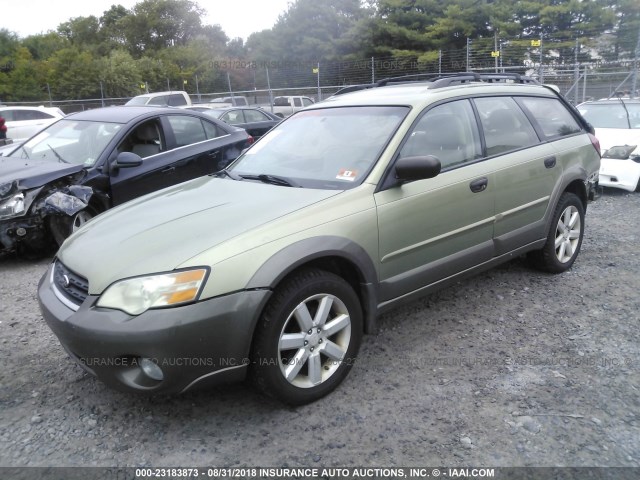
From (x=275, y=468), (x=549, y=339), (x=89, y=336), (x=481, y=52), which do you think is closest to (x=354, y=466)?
(x=275, y=468)

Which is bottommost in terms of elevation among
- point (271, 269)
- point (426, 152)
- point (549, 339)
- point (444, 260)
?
point (549, 339)

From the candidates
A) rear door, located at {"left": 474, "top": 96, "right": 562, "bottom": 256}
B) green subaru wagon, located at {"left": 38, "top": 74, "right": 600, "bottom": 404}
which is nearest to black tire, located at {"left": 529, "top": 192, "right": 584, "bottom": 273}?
green subaru wagon, located at {"left": 38, "top": 74, "right": 600, "bottom": 404}

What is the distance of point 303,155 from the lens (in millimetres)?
3613

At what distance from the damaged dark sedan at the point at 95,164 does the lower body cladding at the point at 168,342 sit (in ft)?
10.0

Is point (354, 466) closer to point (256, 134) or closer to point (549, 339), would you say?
point (549, 339)

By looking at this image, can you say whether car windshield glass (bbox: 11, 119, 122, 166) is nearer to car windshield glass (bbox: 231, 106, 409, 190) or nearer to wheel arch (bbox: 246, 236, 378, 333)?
car windshield glass (bbox: 231, 106, 409, 190)

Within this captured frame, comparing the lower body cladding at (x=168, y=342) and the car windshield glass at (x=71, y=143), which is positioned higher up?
the car windshield glass at (x=71, y=143)

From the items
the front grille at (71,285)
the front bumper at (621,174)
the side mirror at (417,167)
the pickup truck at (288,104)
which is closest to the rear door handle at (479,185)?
the side mirror at (417,167)

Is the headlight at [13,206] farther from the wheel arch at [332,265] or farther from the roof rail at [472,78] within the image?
the roof rail at [472,78]

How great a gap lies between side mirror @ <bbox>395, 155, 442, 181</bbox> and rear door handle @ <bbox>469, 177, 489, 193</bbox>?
623mm

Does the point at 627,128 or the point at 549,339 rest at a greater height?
the point at 627,128

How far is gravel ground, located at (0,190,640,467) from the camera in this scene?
2473 millimetres

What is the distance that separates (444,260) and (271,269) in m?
1.40

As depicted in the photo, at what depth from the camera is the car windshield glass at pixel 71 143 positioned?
5.77m
